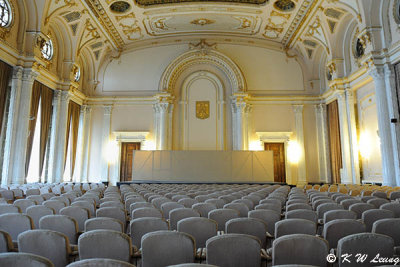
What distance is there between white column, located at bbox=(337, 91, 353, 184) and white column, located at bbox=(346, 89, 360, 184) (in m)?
0.14

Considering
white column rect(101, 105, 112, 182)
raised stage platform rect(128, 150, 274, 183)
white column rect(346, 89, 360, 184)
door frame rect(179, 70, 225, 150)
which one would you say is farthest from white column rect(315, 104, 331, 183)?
white column rect(101, 105, 112, 182)

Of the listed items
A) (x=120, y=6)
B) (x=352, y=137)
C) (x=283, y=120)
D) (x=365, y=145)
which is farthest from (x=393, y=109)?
(x=120, y=6)

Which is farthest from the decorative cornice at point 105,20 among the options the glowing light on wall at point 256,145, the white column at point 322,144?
the white column at point 322,144

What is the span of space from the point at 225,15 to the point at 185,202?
42.7 feet

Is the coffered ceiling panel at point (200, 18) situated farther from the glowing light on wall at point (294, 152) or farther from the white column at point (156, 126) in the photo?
the glowing light on wall at point (294, 152)

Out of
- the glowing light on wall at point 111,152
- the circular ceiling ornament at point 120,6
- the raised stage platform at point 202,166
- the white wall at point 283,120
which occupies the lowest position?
the raised stage platform at point 202,166

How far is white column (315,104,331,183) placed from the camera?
648 inches

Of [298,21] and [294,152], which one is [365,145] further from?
[298,21]

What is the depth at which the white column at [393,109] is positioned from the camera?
34.1 ft

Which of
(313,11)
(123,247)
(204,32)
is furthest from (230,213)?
(204,32)

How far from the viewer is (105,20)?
49.6 feet

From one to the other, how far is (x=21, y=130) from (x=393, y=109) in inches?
560

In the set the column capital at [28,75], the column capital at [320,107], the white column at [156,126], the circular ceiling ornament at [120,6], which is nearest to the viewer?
the column capital at [28,75]

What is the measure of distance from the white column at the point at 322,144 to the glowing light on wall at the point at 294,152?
1196mm
